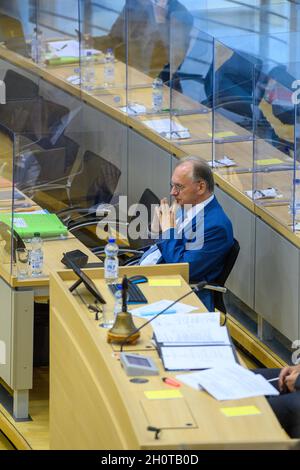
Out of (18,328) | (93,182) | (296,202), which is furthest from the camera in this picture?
(93,182)

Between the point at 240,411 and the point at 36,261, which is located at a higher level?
the point at 240,411

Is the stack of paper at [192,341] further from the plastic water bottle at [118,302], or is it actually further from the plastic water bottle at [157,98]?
the plastic water bottle at [157,98]

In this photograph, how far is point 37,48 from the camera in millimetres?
9250

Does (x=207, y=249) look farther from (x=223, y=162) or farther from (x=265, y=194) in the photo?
(x=223, y=162)

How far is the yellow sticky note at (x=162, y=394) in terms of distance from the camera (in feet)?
13.2

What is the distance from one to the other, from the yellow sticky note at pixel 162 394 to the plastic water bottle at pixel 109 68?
4.79 meters

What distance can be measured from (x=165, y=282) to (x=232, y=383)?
3.97 ft

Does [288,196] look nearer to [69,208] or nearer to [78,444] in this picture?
[69,208]

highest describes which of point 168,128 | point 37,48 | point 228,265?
point 37,48

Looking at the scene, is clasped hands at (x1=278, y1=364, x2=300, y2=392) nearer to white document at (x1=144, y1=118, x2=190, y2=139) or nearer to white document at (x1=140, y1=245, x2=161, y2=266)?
white document at (x1=140, y1=245, x2=161, y2=266)

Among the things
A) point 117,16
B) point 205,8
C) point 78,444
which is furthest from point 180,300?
point 205,8

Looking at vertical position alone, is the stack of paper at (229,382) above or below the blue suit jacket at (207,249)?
above

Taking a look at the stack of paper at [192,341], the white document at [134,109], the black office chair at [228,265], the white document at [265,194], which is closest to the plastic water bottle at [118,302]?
the stack of paper at [192,341]

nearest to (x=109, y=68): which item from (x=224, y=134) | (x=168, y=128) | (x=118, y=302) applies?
(x=168, y=128)
